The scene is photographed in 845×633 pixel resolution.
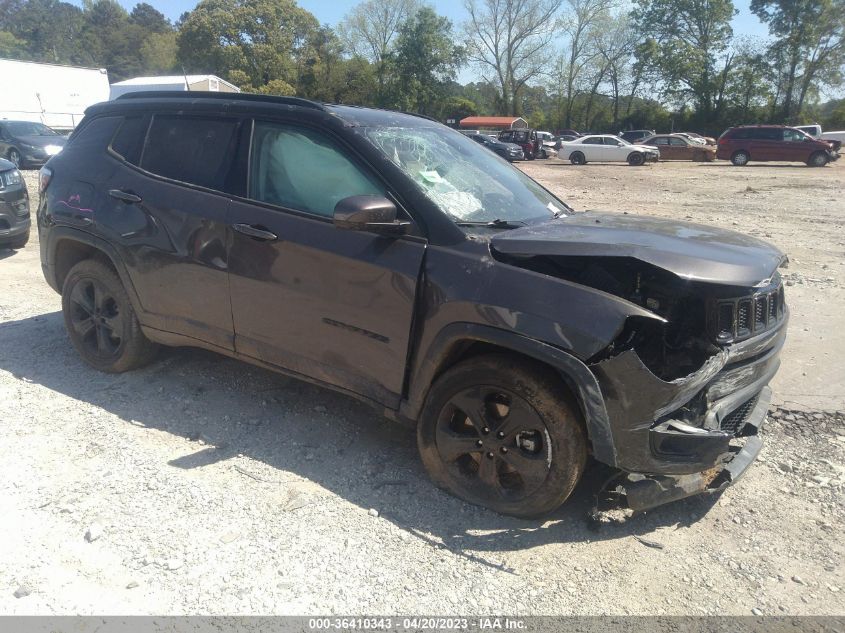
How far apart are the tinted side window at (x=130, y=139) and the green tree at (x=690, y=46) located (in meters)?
60.2

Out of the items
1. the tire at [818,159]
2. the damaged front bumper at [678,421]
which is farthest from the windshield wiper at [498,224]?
the tire at [818,159]

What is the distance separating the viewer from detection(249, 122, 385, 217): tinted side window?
3387mm

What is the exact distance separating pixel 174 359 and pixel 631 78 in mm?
69266

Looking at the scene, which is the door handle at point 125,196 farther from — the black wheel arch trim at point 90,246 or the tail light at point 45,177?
the tail light at point 45,177

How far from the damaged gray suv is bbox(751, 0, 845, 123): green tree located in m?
60.2

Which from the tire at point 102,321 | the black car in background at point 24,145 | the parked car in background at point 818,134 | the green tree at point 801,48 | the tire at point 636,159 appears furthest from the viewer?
the green tree at point 801,48

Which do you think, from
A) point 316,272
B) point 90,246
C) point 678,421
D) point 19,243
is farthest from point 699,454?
point 19,243

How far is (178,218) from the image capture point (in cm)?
388

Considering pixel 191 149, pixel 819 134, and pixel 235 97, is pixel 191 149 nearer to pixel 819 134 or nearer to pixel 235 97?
pixel 235 97

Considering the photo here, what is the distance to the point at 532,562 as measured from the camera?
9.16 feet

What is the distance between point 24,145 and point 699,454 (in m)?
22.4

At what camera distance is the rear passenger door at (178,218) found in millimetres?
3785

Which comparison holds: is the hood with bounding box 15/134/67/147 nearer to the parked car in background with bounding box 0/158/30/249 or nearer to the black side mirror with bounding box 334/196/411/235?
the parked car in background with bounding box 0/158/30/249

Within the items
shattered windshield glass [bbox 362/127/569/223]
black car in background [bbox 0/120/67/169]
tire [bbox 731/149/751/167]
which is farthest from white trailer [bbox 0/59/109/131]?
tire [bbox 731/149/751/167]
